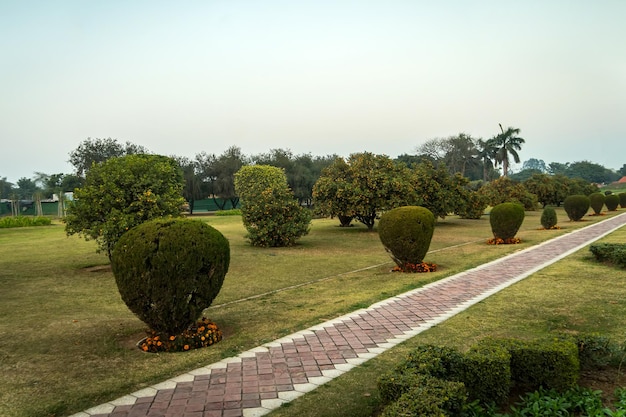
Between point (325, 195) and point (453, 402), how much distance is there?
17.6m

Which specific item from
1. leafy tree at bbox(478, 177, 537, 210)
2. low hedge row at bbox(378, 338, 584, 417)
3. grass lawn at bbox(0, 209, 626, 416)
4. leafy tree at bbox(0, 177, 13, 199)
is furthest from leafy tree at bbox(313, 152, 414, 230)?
leafy tree at bbox(0, 177, 13, 199)

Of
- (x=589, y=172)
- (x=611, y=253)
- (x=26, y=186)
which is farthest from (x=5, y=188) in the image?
(x=589, y=172)

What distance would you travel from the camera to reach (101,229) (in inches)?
428

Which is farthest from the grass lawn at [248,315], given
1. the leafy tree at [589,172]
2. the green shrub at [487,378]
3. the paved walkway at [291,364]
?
the leafy tree at [589,172]

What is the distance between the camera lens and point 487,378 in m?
3.75

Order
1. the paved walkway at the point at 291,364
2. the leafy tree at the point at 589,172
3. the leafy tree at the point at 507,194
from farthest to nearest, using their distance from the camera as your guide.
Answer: the leafy tree at the point at 589,172 → the leafy tree at the point at 507,194 → the paved walkway at the point at 291,364

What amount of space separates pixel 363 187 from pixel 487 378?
54.1 feet

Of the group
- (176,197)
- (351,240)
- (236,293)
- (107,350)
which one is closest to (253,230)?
(351,240)

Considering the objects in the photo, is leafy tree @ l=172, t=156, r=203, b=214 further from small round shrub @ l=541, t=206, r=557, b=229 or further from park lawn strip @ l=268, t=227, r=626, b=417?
park lawn strip @ l=268, t=227, r=626, b=417

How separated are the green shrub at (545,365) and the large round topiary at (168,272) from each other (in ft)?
11.4

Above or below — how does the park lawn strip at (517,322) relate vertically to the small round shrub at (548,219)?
below

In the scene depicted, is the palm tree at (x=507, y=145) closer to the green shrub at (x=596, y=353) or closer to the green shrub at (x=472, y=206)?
the green shrub at (x=472, y=206)

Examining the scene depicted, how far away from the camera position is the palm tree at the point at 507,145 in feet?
176

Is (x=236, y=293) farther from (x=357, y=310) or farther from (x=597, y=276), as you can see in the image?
(x=597, y=276)
